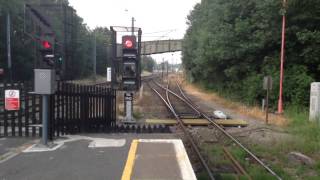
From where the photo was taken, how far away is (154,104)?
98.1 ft

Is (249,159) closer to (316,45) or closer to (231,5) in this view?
(316,45)

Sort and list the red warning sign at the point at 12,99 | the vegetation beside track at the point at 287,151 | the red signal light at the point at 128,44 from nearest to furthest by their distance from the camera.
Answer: the red warning sign at the point at 12,99, the vegetation beside track at the point at 287,151, the red signal light at the point at 128,44

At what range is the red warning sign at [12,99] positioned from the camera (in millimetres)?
10758

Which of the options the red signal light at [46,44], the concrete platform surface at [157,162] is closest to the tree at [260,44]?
the red signal light at [46,44]

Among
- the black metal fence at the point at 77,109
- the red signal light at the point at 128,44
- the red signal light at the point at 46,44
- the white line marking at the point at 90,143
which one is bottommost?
the white line marking at the point at 90,143

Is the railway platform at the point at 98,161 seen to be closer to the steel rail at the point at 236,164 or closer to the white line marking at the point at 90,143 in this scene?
the white line marking at the point at 90,143

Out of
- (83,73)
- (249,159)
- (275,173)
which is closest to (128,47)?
(249,159)

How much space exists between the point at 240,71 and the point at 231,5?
432cm

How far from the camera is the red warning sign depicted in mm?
10758

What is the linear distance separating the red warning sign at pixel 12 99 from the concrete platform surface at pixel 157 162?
2.80 m

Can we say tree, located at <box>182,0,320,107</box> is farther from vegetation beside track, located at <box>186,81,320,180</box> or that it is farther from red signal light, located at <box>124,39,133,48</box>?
red signal light, located at <box>124,39,133,48</box>

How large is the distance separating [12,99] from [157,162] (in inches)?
169

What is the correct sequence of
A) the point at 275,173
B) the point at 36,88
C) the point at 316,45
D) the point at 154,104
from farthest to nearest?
the point at 154,104
the point at 316,45
the point at 275,173
the point at 36,88

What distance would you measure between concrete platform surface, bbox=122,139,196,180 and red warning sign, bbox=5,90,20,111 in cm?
280
